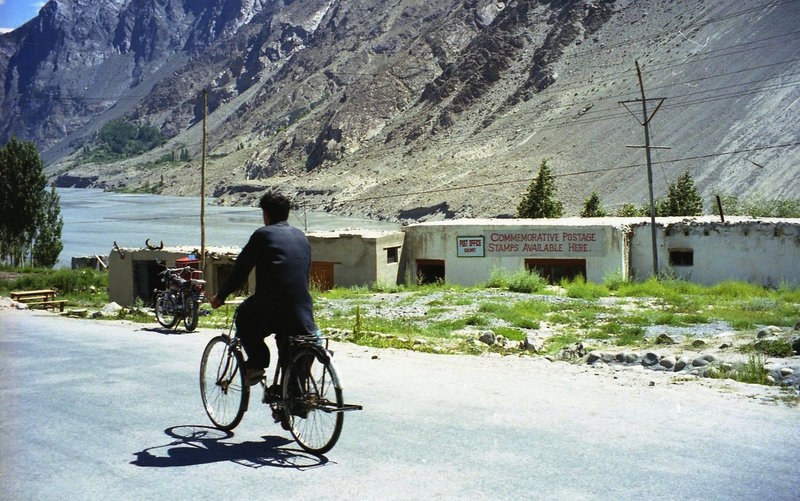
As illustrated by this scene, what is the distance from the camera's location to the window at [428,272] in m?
35.1

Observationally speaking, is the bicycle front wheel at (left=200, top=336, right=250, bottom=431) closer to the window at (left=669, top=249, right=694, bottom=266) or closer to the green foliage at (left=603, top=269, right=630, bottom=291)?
the green foliage at (left=603, top=269, right=630, bottom=291)

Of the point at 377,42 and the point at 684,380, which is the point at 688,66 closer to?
the point at 684,380

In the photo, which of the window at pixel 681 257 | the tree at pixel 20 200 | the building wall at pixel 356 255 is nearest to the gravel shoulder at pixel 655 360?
the building wall at pixel 356 255

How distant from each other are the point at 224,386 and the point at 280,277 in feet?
3.79

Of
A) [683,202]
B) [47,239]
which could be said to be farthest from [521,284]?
[47,239]

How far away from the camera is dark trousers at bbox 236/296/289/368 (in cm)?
573

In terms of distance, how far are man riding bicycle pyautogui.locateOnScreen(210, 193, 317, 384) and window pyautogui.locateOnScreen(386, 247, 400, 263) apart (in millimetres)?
27522

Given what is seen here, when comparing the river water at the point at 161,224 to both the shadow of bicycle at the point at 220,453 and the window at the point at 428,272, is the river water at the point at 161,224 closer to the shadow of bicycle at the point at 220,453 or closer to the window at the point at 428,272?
the window at the point at 428,272

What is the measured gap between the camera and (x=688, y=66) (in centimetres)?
9531

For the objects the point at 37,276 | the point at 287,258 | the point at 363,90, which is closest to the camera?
the point at 287,258

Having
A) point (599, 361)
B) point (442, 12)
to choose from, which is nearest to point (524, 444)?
point (599, 361)

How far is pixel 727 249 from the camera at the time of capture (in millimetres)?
30578

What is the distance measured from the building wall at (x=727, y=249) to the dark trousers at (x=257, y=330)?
2764 centimetres

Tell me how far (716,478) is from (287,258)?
126 inches
